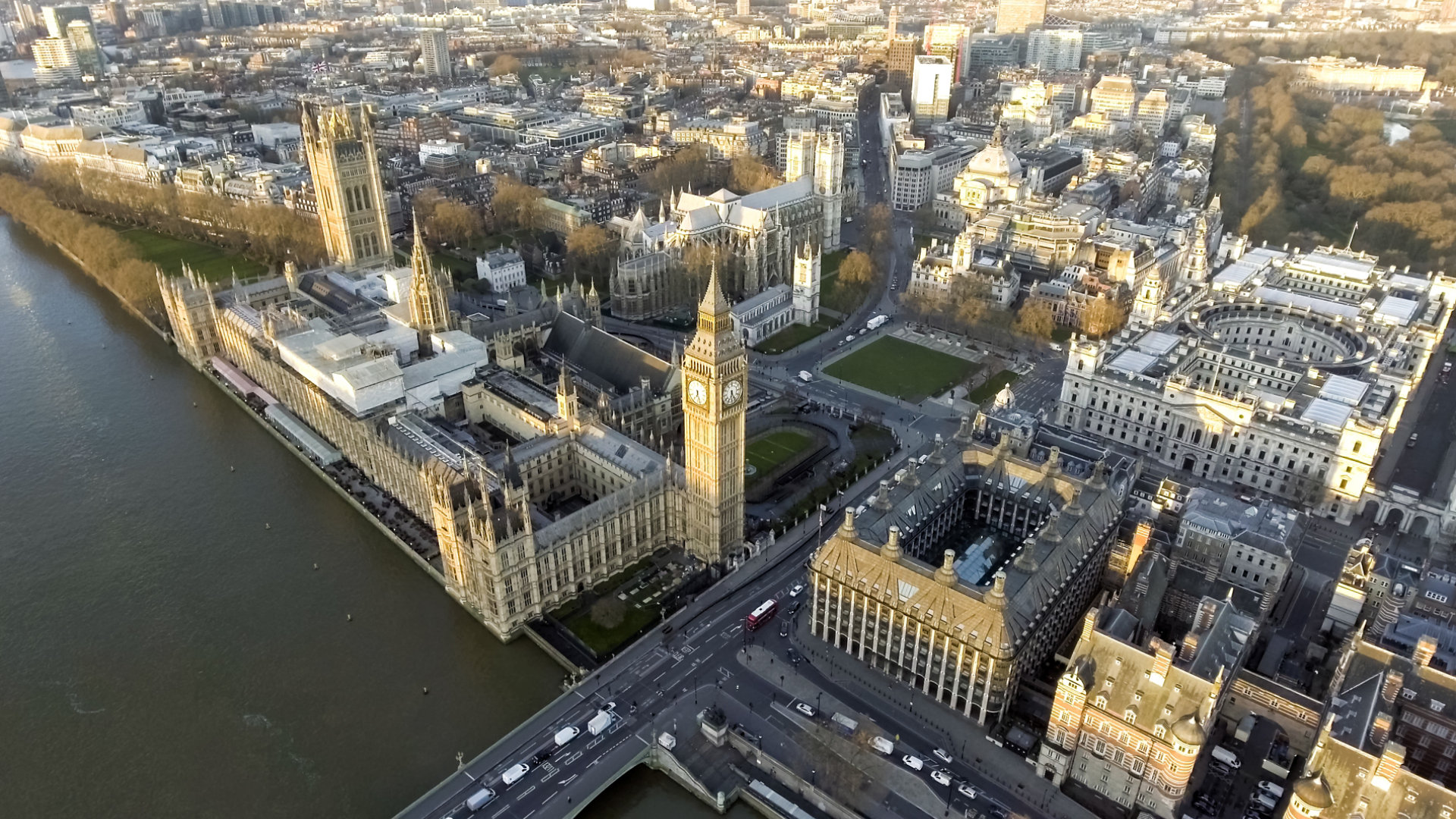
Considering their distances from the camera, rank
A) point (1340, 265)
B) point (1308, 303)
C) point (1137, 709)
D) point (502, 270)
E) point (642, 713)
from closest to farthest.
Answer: point (1137, 709) → point (642, 713) → point (1308, 303) → point (1340, 265) → point (502, 270)

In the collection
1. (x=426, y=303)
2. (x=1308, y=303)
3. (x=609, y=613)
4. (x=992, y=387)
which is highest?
(x=426, y=303)

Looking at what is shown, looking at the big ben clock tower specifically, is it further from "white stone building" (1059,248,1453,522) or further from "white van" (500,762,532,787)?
"white stone building" (1059,248,1453,522)

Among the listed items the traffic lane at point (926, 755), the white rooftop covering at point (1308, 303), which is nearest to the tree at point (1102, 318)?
the white rooftop covering at point (1308, 303)

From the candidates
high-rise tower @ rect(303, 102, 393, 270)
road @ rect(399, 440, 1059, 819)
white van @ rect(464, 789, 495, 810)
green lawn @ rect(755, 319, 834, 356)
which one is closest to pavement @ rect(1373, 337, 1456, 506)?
road @ rect(399, 440, 1059, 819)

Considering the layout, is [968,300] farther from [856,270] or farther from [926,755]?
[926,755]

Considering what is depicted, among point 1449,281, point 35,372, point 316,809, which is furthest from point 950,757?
point 35,372

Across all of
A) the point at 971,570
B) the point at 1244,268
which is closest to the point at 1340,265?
the point at 1244,268

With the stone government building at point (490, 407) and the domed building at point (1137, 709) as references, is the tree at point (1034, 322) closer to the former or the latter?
the stone government building at point (490, 407)
